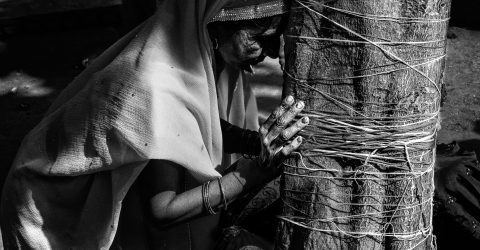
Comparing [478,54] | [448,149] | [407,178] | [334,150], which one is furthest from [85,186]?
[478,54]

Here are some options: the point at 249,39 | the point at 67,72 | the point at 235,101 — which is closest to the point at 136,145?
the point at 249,39

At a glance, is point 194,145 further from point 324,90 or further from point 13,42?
point 13,42

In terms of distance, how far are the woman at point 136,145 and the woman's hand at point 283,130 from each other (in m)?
0.14

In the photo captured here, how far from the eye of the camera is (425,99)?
6.17ft

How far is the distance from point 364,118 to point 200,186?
86cm

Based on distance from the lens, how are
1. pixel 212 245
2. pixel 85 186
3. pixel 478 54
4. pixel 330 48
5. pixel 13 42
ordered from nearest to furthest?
pixel 330 48 → pixel 85 186 → pixel 212 245 → pixel 478 54 → pixel 13 42

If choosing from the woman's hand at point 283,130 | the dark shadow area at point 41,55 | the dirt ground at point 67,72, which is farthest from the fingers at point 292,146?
the dark shadow area at point 41,55

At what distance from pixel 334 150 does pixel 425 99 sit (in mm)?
292

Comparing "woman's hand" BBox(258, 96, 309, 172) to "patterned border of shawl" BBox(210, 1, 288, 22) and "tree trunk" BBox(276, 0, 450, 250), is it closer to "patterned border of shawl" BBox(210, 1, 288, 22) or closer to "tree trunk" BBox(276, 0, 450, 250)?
"tree trunk" BBox(276, 0, 450, 250)

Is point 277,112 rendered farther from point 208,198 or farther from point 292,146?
point 208,198

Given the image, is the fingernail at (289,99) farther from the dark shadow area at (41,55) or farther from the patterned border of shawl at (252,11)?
the dark shadow area at (41,55)

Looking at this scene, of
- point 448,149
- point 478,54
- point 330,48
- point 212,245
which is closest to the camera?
point 330,48

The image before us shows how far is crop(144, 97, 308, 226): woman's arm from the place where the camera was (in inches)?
81.8

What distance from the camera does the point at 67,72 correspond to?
6.41 m
